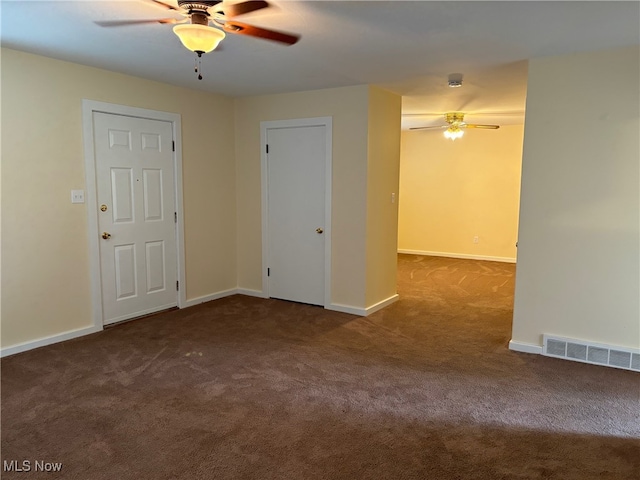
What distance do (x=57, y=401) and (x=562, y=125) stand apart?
4.00m

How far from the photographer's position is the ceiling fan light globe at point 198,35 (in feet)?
7.82

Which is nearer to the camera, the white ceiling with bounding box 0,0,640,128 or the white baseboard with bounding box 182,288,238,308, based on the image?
the white ceiling with bounding box 0,0,640,128

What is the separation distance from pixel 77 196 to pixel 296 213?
2171 mm

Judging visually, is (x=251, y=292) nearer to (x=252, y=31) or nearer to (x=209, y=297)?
(x=209, y=297)

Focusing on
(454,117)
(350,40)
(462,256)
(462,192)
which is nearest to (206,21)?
(350,40)

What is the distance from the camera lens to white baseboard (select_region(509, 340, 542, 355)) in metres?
3.67

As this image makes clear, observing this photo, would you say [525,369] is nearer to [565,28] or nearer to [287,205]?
[565,28]

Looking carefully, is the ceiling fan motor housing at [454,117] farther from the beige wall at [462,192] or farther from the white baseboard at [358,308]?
the white baseboard at [358,308]

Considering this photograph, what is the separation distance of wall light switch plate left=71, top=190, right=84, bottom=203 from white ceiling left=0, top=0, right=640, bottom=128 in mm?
1082

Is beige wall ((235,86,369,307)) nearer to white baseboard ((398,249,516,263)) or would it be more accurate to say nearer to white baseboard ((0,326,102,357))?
white baseboard ((0,326,102,357))

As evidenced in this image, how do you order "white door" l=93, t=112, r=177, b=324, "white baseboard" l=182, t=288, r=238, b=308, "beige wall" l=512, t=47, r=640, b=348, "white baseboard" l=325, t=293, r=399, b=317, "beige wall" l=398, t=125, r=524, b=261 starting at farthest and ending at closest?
"beige wall" l=398, t=125, r=524, b=261 → "white baseboard" l=182, t=288, r=238, b=308 → "white baseboard" l=325, t=293, r=399, b=317 → "white door" l=93, t=112, r=177, b=324 → "beige wall" l=512, t=47, r=640, b=348

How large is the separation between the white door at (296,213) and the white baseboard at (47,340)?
2.00 metres

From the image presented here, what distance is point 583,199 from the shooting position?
3.41 metres

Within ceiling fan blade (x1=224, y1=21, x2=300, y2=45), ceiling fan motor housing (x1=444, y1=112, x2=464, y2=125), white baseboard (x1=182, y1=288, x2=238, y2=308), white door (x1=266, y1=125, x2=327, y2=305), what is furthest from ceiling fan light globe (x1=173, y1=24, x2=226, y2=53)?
ceiling fan motor housing (x1=444, y1=112, x2=464, y2=125)
